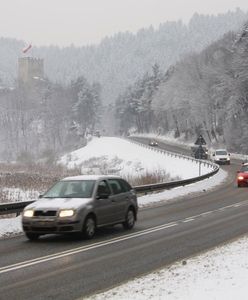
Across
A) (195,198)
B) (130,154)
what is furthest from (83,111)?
(195,198)

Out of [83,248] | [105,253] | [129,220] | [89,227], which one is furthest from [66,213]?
[129,220]

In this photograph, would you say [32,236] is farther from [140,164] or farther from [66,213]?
[140,164]

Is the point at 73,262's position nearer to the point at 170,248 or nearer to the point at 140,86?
the point at 170,248

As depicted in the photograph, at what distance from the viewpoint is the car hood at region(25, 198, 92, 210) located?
15062 millimetres

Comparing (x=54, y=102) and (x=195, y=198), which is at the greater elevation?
(x=54, y=102)

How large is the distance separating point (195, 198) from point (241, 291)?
2206 centimetres

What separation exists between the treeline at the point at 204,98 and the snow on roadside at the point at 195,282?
63081 mm

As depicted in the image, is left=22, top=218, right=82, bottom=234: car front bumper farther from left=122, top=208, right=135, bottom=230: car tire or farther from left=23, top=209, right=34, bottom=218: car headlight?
left=122, top=208, right=135, bottom=230: car tire

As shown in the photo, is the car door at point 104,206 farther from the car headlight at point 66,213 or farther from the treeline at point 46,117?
the treeline at point 46,117

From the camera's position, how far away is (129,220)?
708 inches

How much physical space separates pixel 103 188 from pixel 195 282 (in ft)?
24.3

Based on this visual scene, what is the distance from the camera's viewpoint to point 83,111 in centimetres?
16375

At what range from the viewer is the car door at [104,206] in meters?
16.0

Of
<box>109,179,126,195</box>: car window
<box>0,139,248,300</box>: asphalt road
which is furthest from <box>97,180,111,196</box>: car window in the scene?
<box>0,139,248,300</box>: asphalt road
